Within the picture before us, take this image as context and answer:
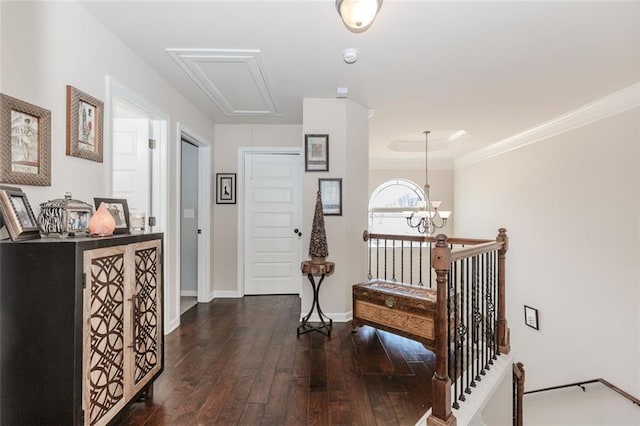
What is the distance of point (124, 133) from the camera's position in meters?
2.95

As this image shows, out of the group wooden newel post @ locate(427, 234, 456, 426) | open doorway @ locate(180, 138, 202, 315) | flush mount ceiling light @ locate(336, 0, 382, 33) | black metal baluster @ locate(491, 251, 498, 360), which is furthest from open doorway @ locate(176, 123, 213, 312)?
black metal baluster @ locate(491, 251, 498, 360)

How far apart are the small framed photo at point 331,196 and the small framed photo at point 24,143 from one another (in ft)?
7.61

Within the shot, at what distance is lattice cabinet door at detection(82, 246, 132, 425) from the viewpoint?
1.38 m

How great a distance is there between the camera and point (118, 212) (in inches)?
77.8

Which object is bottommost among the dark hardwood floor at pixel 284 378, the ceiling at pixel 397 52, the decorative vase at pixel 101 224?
the dark hardwood floor at pixel 284 378

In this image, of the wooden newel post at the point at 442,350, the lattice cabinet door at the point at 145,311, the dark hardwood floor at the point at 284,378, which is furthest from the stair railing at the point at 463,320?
the lattice cabinet door at the point at 145,311

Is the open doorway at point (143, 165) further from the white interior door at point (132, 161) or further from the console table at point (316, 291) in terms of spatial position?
the console table at point (316, 291)

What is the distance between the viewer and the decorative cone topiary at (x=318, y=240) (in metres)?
3.12

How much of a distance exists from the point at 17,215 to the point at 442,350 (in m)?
2.32

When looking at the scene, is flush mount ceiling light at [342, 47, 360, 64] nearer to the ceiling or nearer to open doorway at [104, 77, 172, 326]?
the ceiling

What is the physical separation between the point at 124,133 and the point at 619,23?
404cm

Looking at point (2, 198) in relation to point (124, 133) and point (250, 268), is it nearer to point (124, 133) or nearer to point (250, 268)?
point (124, 133)

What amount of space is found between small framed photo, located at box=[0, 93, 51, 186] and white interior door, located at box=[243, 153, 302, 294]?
9.01ft

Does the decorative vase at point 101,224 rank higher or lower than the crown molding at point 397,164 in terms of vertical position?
lower
